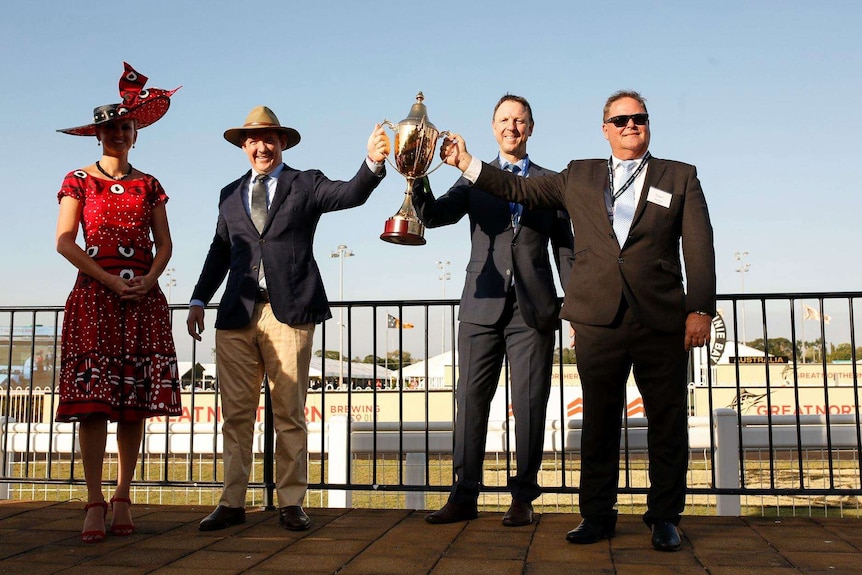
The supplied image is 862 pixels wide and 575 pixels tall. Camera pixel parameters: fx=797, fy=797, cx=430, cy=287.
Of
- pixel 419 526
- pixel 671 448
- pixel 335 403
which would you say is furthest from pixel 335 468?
pixel 335 403

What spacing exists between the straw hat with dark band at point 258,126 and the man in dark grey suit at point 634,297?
0.88 m

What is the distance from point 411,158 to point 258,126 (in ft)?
2.55

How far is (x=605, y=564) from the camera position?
8.97 ft

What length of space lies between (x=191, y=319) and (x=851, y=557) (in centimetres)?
290

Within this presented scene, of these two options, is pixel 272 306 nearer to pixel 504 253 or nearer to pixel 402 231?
pixel 402 231

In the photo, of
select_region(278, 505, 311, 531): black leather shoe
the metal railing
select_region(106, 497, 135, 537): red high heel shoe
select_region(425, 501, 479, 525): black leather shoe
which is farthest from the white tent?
select_region(106, 497, 135, 537): red high heel shoe

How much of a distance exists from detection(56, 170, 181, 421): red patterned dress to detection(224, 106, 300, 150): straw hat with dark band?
1.56 ft

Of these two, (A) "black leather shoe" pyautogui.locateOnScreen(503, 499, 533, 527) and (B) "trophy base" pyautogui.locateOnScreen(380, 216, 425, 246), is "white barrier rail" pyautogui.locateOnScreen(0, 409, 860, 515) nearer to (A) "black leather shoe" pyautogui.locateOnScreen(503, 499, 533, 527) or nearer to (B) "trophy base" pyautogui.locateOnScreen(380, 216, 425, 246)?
(A) "black leather shoe" pyautogui.locateOnScreen(503, 499, 533, 527)

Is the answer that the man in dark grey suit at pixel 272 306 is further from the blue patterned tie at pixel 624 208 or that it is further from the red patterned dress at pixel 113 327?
the blue patterned tie at pixel 624 208

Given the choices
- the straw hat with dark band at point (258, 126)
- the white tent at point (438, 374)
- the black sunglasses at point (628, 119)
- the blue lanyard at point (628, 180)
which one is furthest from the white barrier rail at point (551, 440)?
the white tent at point (438, 374)

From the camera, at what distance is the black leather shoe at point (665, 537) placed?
2.95 m

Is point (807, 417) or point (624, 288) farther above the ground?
point (624, 288)

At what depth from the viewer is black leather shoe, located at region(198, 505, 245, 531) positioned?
345cm

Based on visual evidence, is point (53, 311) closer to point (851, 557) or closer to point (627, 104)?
point (627, 104)
